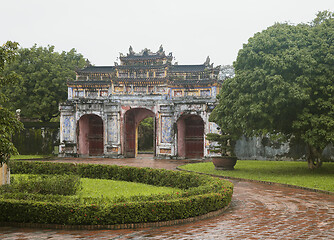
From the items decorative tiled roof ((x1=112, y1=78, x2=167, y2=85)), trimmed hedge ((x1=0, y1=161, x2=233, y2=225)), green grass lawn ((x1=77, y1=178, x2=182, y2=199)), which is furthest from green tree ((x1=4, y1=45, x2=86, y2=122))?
trimmed hedge ((x1=0, y1=161, x2=233, y2=225))

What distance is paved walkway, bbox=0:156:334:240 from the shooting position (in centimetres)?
741

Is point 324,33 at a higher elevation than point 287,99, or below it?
higher

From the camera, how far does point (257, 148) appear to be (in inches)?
1145

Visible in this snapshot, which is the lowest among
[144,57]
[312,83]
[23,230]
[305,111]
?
[23,230]

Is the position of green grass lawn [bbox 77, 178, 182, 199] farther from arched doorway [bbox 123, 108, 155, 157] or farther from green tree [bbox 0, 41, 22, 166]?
arched doorway [bbox 123, 108, 155, 157]

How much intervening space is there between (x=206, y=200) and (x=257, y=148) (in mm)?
20571

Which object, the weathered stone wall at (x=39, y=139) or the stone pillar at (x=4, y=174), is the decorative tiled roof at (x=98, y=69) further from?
the stone pillar at (x=4, y=174)

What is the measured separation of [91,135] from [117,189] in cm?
2125

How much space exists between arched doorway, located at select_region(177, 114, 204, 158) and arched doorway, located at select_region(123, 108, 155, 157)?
2950mm

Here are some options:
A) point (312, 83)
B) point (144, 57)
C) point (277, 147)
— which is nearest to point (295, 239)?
point (312, 83)

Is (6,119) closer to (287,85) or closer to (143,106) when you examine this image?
(287,85)

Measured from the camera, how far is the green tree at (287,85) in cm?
1645

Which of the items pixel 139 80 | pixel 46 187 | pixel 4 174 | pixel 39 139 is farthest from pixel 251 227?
pixel 39 139

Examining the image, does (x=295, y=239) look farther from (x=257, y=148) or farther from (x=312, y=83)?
(x=257, y=148)
